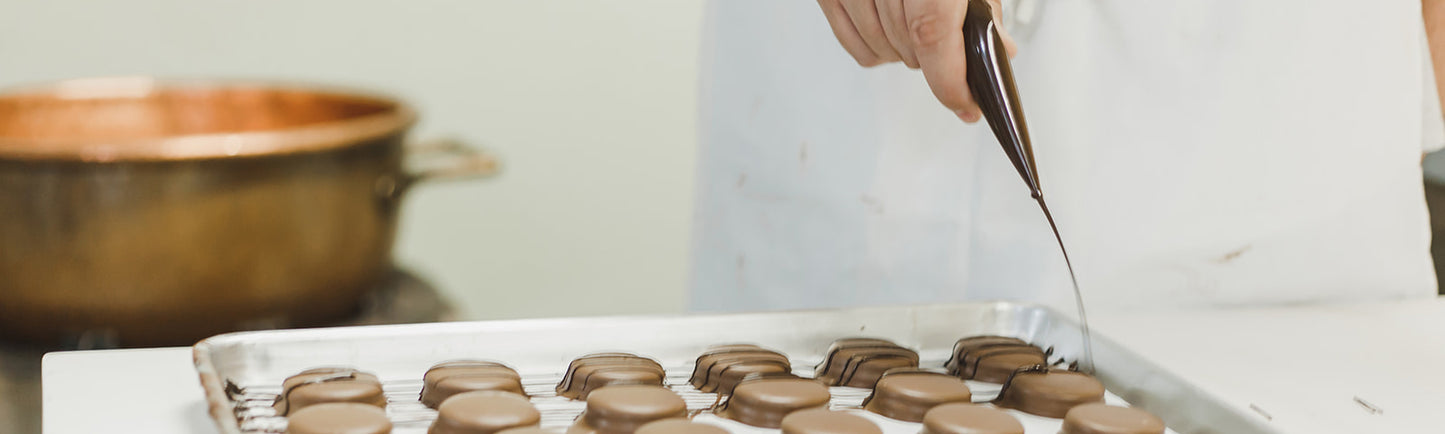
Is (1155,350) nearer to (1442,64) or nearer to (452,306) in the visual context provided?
(1442,64)

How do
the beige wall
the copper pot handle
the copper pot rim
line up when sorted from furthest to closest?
the beige wall → the copper pot handle → the copper pot rim

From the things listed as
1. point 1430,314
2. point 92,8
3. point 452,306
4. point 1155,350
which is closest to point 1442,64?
point 1430,314

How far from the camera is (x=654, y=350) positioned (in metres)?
0.56

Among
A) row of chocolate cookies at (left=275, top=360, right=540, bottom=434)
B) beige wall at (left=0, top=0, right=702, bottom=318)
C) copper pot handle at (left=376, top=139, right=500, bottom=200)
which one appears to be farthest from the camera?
beige wall at (left=0, top=0, right=702, bottom=318)

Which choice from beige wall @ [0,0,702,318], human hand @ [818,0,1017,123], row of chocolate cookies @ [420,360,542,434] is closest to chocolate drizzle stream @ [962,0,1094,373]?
human hand @ [818,0,1017,123]

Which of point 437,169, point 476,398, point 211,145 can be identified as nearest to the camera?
point 476,398

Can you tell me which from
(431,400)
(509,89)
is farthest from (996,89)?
(509,89)

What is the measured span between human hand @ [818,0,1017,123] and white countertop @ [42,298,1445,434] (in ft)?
0.47

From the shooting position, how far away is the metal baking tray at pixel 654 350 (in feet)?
1.59

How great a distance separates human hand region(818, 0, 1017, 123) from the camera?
1.75 feet

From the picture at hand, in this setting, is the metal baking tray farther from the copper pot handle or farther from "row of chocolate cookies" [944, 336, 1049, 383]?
the copper pot handle

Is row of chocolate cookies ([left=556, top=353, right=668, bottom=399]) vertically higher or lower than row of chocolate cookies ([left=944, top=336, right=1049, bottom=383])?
lower

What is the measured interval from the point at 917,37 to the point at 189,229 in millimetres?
450

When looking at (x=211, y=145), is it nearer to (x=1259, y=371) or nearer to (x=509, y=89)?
(x=1259, y=371)
